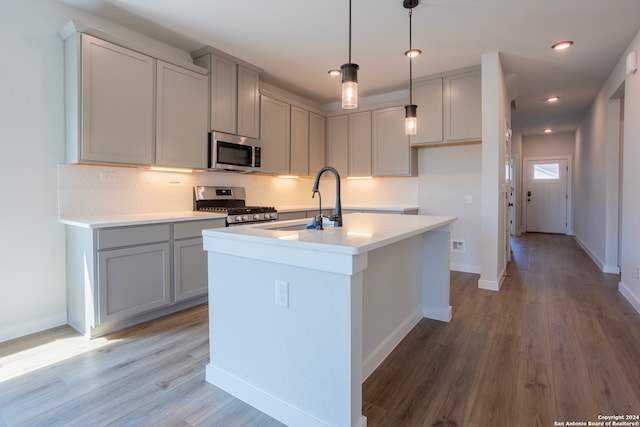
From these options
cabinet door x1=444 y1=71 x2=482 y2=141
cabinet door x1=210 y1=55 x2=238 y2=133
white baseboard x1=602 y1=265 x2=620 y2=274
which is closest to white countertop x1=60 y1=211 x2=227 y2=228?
cabinet door x1=210 y1=55 x2=238 y2=133

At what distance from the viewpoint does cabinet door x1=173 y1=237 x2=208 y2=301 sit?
2992 mm

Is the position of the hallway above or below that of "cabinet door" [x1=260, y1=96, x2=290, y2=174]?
below

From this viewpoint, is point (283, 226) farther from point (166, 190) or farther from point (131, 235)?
point (166, 190)

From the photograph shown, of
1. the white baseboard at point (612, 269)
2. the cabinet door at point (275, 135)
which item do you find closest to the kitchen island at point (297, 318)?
the cabinet door at point (275, 135)

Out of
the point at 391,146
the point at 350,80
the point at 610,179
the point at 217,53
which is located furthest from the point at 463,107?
the point at 217,53

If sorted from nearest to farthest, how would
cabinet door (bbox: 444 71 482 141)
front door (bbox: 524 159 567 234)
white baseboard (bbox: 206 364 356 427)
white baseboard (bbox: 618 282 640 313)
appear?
white baseboard (bbox: 206 364 356 427) → white baseboard (bbox: 618 282 640 313) → cabinet door (bbox: 444 71 482 141) → front door (bbox: 524 159 567 234)

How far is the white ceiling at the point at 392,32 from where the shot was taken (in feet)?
8.95

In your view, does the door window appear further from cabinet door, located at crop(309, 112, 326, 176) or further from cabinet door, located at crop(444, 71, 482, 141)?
cabinet door, located at crop(309, 112, 326, 176)

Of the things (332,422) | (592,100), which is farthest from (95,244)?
(592,100)

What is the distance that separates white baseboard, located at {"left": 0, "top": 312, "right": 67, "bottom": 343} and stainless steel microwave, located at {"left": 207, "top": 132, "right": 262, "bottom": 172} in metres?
1.88

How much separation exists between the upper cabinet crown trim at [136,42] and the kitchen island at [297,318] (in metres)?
2.10

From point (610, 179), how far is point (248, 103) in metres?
4.79

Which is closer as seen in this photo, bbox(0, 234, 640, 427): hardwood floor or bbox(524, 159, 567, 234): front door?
bbox(0, 234, 640, 427): hardwood floor

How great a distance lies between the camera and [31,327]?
8.65 feet
